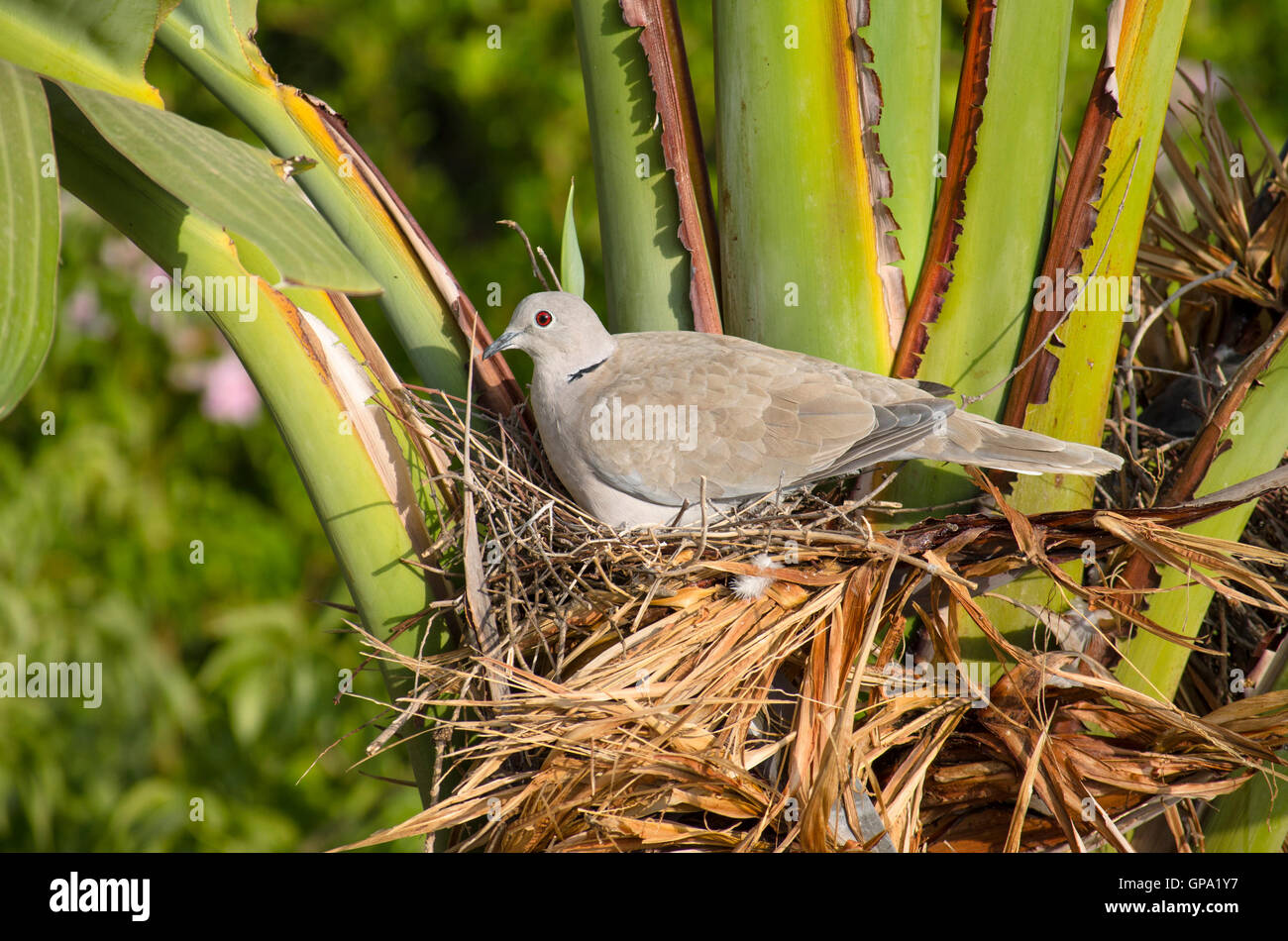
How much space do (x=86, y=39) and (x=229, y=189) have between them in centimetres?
30

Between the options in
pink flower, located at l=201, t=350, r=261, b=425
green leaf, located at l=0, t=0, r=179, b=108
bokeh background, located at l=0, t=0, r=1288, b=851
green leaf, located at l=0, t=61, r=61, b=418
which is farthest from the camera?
pink flower, located at l=201, t=350, r=261, b=425

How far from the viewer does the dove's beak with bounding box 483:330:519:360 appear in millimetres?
1427

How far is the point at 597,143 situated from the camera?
134 centimetres

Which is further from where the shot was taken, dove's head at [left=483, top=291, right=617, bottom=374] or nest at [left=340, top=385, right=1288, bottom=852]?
dove's head at [left=483, top=291, right=617, bottom=374]

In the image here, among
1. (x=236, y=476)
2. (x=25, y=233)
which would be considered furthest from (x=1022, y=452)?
(x=236, y=476)

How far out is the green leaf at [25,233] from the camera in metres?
0.77

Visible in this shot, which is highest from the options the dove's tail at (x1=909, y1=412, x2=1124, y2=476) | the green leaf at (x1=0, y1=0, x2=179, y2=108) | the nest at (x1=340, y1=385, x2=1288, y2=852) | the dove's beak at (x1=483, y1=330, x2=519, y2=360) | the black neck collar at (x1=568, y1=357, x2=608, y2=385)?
the green leaf at (x1=0, y1=0, x2=179, y2=108)

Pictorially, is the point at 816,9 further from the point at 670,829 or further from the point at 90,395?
the point at 90,395

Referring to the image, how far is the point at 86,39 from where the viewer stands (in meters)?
0.98

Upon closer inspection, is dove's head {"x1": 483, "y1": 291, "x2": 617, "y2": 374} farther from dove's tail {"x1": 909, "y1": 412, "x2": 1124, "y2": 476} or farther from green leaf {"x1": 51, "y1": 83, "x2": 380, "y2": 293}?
green leaf {"x1": 51, "y1": 83, "x2": 380, "y2": 293}

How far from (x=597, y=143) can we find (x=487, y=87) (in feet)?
7.32

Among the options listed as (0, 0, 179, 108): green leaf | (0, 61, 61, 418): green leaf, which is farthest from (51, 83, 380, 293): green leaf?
(0, 0, 179, 108): green leaf

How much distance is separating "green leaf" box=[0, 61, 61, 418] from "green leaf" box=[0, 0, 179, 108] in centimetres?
11

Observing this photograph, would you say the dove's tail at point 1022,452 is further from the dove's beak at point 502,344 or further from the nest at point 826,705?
the dove's beak at point 502,344
